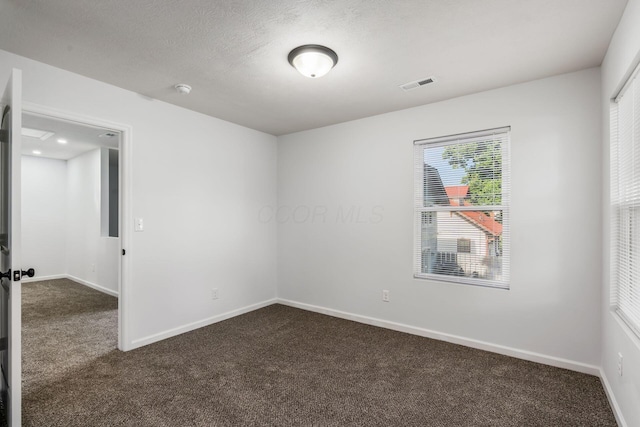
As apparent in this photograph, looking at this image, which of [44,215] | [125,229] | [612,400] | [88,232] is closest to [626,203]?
[612,400]

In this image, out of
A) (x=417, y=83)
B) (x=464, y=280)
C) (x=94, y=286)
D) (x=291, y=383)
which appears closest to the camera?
(x=291, y=383)

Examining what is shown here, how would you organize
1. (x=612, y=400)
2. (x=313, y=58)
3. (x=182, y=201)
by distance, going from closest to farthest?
(x=612, y=400) < (x=313, y=58) < (x=182, y=201)

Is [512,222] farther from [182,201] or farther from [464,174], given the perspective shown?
[182,201]

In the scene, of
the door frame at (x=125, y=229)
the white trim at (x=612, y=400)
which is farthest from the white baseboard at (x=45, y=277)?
the white trim at (x=612, y=400)

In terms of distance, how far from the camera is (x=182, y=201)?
3.59 meters

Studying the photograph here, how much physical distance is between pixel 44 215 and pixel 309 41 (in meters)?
6.91

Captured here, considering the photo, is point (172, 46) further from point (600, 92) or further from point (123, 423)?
point (600, 92)

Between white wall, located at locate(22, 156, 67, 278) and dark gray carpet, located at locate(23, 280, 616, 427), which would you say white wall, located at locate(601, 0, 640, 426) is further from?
white wall, located at locate(22, 156, 67, 278)

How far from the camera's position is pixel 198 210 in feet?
12.3

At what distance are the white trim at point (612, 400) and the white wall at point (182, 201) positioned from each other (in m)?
3.62

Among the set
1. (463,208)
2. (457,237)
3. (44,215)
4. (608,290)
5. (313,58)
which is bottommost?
(608,290)

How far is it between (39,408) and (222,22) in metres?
2.77

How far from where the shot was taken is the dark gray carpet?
2.09m

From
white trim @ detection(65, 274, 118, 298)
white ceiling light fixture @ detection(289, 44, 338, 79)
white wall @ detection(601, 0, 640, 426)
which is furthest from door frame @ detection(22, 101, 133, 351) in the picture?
white wall @ detection(601, 0, 640, 426)
